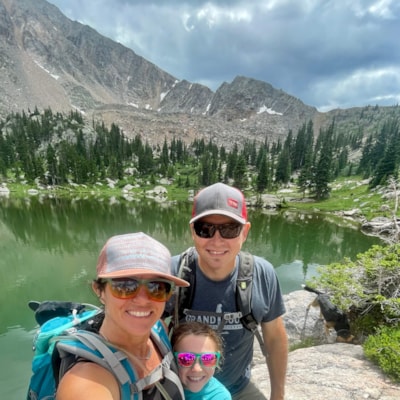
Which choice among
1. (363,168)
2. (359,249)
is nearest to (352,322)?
(359,249)

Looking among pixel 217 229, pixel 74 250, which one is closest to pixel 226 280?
pixel 217 229

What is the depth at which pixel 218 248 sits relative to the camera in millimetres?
2938

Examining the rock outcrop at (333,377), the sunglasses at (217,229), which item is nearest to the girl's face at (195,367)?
the sunglasses at (217,229)

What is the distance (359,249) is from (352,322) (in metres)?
24.6

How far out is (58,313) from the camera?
2529mm

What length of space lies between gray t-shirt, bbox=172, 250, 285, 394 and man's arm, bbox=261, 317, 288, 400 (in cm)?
16

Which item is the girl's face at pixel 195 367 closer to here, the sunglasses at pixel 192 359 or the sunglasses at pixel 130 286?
the sunglasses at pixel 192 359

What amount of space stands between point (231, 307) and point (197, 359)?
2.33ft

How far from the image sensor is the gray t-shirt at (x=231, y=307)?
303cm

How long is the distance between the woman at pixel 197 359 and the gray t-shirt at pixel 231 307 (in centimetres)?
37

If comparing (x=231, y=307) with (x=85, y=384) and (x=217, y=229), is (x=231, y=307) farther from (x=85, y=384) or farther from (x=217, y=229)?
(x=85, y=384)

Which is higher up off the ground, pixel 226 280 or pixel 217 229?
pixel 217 229

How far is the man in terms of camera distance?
9.69 feet

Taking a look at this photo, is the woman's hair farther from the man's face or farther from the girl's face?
the man's face
